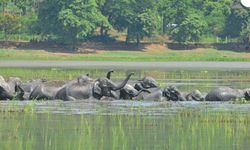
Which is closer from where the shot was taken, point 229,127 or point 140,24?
point 229,127

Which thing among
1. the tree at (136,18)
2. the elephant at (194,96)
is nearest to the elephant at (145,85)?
the elephant at (194,96)

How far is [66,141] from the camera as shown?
57.8 feet

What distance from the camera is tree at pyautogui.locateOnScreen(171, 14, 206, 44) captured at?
9825 centimetres

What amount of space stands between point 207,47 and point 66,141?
8031 centimetres

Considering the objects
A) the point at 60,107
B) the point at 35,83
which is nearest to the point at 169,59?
the point at 35,83

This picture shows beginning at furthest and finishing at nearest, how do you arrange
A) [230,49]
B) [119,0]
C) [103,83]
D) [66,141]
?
1. [119,0]
2. [230,49]
3. [103,83]
4. [66,141]

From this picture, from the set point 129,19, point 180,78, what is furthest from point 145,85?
point 129,19

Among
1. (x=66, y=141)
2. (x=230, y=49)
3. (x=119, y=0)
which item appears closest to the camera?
(x=66, y=141)

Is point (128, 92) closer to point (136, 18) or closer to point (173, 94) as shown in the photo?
point (173, 94)

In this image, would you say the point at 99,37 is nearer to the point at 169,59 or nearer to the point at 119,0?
the point at 119,0

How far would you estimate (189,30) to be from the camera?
326ft

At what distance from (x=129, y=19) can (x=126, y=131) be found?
81963mm

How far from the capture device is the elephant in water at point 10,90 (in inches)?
1145

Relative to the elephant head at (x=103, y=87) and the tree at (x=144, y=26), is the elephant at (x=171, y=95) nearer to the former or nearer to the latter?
the elephant head at (x=103, y=87)
